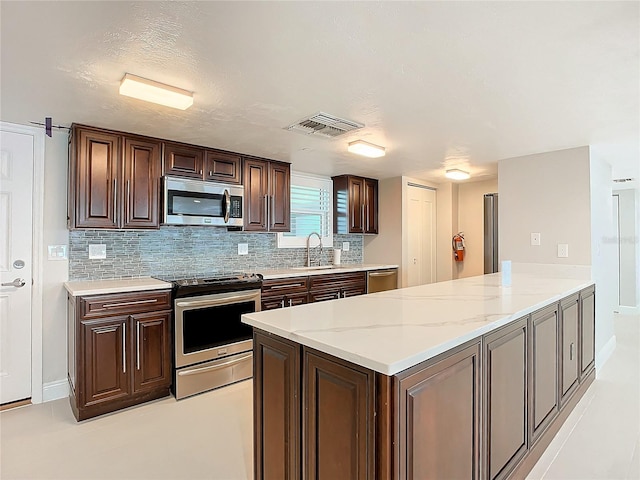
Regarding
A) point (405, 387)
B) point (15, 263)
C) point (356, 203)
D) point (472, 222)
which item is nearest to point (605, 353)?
point (472, 222)

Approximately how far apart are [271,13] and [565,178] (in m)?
3.44

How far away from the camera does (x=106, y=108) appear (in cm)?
246

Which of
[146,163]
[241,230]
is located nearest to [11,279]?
[146,163]

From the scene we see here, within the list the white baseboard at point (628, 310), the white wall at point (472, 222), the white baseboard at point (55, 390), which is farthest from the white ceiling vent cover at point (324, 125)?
the white baseboard at point (628, 310)

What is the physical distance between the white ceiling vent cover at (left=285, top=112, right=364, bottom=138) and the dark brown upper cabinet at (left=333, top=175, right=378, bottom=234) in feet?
6.45

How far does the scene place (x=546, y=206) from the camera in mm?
3734

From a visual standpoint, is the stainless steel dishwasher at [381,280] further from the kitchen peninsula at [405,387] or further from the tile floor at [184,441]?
the kitchen peninsula at [405,387]

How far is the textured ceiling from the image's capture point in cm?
146

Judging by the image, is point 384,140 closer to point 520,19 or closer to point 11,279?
point 520,19

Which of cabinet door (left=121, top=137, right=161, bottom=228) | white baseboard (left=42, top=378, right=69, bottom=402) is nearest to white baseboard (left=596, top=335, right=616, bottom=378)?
cabinet door (left=121, top=137, right=161, bottom=228)

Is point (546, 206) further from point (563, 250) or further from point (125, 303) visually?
point (125, 303)

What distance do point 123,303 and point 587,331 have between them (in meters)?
3.80

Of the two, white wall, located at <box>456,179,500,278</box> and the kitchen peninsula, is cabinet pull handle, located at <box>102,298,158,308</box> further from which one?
white wall, located at <box>456,179,500,278</box>

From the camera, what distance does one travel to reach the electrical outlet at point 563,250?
3.60 metres
